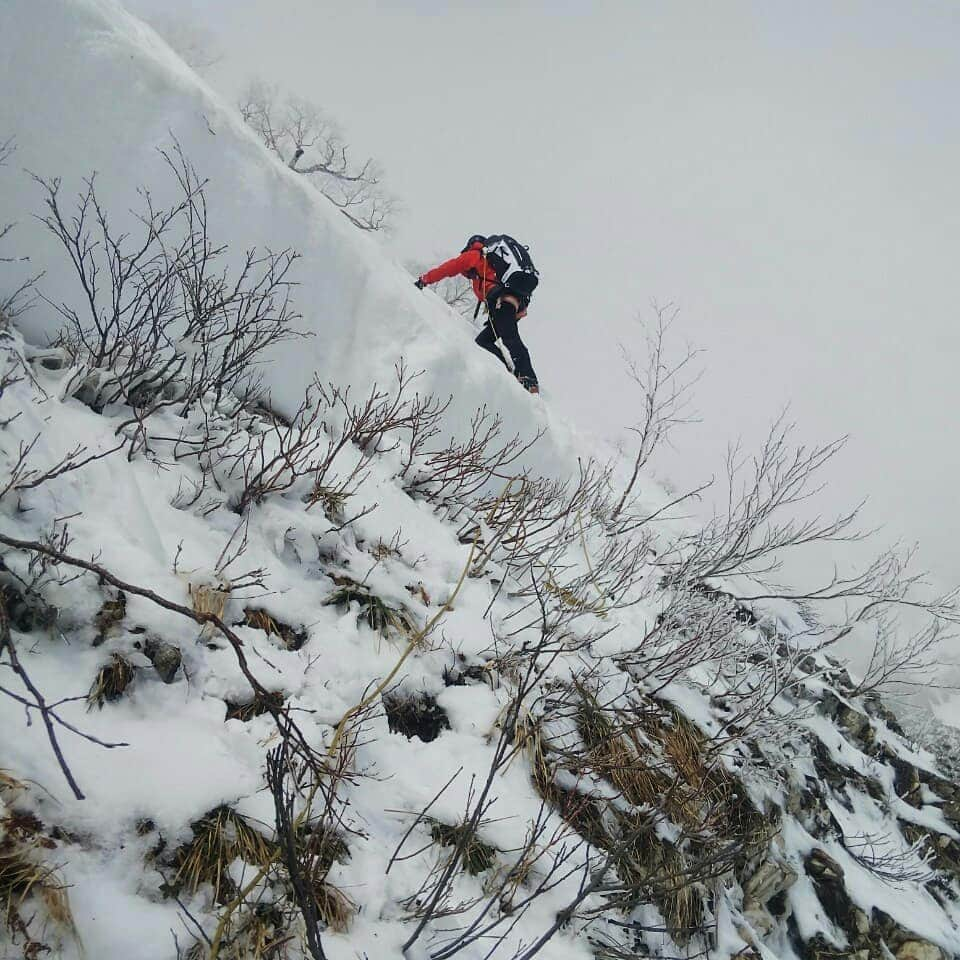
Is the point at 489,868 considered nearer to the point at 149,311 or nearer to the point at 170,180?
the point at 149,311

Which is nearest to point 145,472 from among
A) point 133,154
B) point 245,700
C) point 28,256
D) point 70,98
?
point 245,700

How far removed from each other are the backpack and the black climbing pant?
0.70 feet

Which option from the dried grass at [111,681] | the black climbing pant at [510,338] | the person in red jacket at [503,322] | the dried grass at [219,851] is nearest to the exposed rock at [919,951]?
the dried grass at [219,851]

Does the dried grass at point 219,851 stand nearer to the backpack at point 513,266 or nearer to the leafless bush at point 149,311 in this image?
the leafless bush at point 149,311

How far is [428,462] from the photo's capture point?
377 centimetres

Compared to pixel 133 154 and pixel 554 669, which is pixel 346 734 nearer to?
pixel 554 669

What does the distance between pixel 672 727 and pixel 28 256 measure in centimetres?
421

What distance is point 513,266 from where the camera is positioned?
5859 millimetres

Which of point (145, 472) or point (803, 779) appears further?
point (803, 779)

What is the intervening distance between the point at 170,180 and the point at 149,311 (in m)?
1.11

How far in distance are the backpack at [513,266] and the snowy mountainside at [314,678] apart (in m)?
1.66

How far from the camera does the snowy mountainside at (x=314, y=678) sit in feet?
4.61

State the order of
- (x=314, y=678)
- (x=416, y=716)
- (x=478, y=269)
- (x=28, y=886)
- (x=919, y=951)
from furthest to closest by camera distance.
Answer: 1. (x=478, y=269)
2. (x=919, y=951)
3. (x=416, y=716)
4. (x=314, y=678)
5. (x=28, y=886)

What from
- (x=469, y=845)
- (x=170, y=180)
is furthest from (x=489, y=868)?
(x=170, y=180)
